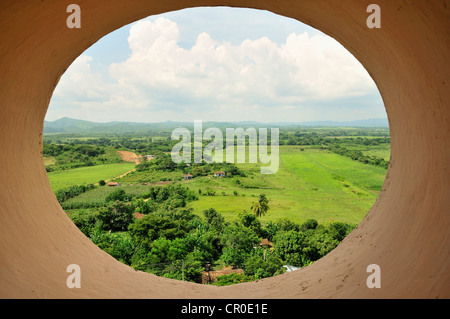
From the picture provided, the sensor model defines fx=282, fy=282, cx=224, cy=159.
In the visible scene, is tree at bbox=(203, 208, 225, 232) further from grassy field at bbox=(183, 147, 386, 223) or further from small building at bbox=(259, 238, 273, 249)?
small building at bbox=(259, 238, 273, 249)

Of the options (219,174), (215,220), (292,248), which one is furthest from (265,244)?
(219,174)

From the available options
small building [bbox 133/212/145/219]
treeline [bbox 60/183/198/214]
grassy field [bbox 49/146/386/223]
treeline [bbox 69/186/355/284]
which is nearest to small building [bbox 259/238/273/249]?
treeline [bbox 69/186/355/284]

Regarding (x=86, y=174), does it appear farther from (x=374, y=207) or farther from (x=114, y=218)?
(x=374, y=207)

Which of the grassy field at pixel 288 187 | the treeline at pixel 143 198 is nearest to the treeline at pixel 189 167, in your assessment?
the grassy field at pixel 288 187

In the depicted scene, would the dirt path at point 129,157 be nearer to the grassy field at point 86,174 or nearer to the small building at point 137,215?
the grassy field at point 86,174
